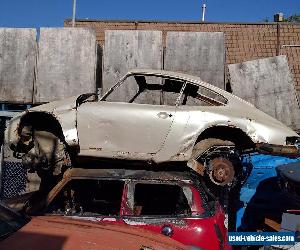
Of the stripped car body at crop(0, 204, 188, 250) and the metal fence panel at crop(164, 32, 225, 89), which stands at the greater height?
the metal fence panel at crop(164, 32, 225, 89)

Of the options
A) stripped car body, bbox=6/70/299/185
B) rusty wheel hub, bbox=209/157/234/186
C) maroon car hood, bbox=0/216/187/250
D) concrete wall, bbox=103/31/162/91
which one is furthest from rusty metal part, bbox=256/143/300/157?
concrete wall, bbox=103/31/162/91

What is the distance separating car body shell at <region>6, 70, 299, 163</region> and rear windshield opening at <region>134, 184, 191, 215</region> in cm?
126

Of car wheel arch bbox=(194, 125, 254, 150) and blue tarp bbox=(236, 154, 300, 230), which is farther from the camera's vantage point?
blue tarp bbox=(236, 154, 300, 230)

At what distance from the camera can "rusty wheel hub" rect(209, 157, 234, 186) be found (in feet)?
20.9

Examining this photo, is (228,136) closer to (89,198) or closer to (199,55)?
(89,198)

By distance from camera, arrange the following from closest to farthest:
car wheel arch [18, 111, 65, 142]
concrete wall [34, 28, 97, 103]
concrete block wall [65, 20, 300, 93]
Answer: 1. car wheel arch [18, 111, 65, 142]
2. concrete wall [34, 28, 97, 103]
3. concrete block wall [65, 20, 300, 93]

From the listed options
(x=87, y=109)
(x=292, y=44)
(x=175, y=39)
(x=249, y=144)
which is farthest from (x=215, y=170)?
(x=292, y=44)

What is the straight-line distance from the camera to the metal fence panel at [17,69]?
9453 mm

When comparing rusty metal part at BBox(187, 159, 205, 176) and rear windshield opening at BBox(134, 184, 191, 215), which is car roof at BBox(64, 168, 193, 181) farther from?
rusty metal part at BBox(187, 159, 205, 176)

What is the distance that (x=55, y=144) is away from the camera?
6578mm

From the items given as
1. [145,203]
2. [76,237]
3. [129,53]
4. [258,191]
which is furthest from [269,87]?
[76,237]

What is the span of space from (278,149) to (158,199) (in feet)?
6.94

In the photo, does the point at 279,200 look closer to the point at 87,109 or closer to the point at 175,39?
the point at 87,109

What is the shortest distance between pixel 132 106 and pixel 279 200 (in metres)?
2.87
